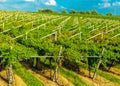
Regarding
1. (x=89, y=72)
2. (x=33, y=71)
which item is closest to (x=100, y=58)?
(x=89, y=72)

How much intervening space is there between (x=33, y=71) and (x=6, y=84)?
299cm

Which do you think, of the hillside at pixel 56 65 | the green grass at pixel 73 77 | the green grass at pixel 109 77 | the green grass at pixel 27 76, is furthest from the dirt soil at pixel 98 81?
the green grass at pixel 27 76

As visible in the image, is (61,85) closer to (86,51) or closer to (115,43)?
(86,51)

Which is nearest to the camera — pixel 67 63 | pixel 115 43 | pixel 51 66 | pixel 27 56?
pixel 27 56

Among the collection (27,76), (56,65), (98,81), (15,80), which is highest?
(56,65)

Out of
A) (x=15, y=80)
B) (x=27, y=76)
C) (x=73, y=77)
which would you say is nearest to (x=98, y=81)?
(x=73, y=77)

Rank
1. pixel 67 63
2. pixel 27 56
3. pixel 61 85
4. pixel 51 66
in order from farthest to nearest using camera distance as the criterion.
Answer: pixel 67 63 → pixel 51 66 → pixel 61 85 → pixel 27 56

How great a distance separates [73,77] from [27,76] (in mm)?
2772

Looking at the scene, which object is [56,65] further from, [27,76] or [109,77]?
[109,77]

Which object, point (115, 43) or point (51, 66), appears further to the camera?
point (115, 43)

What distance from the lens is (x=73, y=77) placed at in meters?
19.0

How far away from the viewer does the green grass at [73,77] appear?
18208mm

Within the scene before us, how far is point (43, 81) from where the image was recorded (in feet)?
59.1

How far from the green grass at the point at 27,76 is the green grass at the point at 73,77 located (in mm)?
2004
